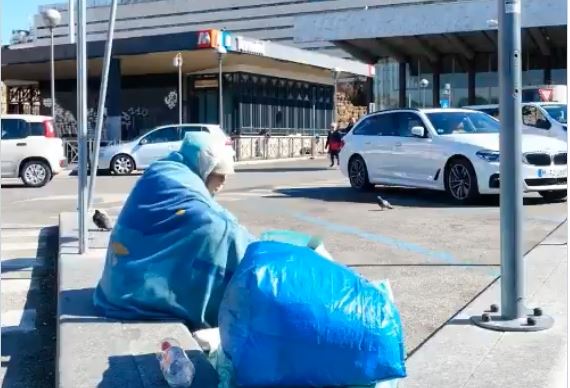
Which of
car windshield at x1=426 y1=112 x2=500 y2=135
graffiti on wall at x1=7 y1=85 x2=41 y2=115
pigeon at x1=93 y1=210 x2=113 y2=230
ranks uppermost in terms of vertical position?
graffiti on wall at x1=7 y1=85 x2=41 y2=115

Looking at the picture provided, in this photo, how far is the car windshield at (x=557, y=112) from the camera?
16.7 metres

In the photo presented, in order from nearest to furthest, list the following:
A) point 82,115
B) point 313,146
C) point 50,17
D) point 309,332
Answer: point 309,332 < point 82,115 < point 50,17 < point 313,146

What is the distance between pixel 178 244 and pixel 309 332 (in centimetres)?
130

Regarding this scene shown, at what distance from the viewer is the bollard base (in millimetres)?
5289

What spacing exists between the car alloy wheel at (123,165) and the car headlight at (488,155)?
14.2 m

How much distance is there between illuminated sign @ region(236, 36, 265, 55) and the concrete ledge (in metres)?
25.6

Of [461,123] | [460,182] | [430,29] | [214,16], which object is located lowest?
[460,182]

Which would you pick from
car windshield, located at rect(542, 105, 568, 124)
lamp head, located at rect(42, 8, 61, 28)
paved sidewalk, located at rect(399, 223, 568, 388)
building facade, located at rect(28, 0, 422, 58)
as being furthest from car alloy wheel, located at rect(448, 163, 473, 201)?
building facade, located at rect(28, 0, 422, 58)

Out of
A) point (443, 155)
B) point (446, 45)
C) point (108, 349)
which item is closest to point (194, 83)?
point (446, 45)

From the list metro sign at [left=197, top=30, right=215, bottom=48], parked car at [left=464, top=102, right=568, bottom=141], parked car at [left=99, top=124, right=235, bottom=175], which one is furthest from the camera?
metro sign at [left=197, top=30, right=215, bottom=48]

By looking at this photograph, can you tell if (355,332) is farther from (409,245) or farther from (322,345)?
(409,245)

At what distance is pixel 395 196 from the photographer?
48.3ft

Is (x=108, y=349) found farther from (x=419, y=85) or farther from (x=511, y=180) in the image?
(x=419, y=85)

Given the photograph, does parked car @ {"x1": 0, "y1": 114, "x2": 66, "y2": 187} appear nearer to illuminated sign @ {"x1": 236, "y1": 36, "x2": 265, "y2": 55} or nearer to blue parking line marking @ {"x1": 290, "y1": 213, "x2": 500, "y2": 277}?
blue parking line marking @ {"x1": 290, "y1": 213, "x2": 500, "y2": 277}
